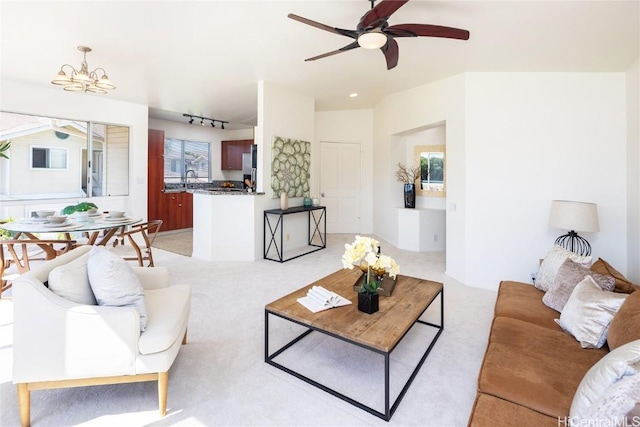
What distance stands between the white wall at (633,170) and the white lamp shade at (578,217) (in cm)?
59

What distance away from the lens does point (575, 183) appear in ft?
11.9

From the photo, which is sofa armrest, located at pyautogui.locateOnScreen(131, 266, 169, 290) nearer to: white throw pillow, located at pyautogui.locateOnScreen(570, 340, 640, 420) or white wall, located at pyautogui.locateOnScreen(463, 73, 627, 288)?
white throw pillow, located at pyautogui.locateOnScreen(570, 340, 640, 420)

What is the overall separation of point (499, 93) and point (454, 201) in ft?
4.57

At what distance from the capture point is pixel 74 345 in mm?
1559

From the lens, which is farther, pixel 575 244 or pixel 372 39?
pixel 575 244

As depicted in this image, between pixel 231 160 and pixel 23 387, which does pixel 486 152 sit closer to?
pixel 23 387

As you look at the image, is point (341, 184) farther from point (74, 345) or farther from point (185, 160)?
point (74, 345)

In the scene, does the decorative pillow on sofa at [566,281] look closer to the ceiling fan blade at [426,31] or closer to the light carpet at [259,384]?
the light carpet at [259,384]

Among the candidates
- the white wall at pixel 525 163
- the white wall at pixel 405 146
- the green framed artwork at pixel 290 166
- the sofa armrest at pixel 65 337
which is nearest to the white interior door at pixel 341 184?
the white wall at pixel 405 146

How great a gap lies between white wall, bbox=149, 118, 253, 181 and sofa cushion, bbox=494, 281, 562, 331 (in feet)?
24.4

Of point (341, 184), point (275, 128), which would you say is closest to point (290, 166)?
point (275, 128)

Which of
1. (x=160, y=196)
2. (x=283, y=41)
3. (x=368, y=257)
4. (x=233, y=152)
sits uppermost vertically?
(x=283, y=41)

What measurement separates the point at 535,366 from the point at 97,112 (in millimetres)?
6732

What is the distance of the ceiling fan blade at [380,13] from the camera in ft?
6.44
